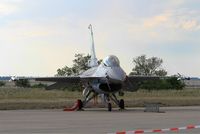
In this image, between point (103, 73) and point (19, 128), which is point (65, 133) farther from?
point (103, 73)

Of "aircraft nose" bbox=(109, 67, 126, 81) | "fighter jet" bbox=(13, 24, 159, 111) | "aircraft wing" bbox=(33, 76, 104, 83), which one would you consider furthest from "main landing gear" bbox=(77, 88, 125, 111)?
"aircraft nose" bbox=(109, 67, 126, 81)

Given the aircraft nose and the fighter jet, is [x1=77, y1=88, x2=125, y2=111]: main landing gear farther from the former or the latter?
the aircraft nose

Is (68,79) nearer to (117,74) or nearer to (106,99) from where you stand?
(106,99)

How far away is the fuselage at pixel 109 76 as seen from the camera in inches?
1259

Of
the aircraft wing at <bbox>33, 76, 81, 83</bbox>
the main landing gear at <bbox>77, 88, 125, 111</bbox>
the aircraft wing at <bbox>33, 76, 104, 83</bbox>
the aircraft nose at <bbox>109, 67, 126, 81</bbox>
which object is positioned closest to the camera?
the aircraft nose at <bbox>109, 67, 126, 81</bbox>

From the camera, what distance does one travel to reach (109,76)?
32.2 meters

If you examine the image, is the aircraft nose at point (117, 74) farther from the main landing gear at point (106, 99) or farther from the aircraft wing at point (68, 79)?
the aircraft wing at point (68, 79)

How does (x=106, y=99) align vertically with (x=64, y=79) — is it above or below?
below

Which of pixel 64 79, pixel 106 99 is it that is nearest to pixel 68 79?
pixel 64 79

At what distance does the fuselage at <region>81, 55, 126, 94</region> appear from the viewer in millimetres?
31984

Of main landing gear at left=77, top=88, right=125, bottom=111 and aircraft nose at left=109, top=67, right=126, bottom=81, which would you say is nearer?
aircraft nose at left=109, top=67, right=126, bottom=81

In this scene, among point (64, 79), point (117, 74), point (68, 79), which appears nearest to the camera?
point (117, 74)

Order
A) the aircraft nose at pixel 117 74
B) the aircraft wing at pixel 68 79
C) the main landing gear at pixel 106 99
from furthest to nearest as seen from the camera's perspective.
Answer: the aircraft wing at pixel 68 79, the main landing gear at pixel 106 99, the aircraft nose at pixel 117 74

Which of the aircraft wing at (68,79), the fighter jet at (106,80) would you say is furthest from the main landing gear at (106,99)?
the aircraft wing at (68,79)
